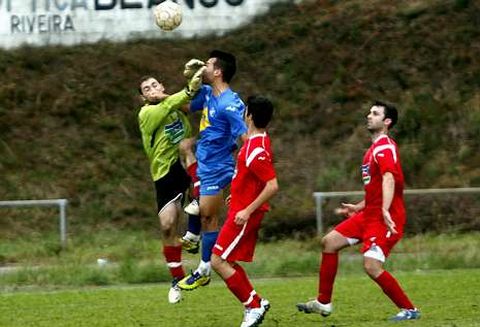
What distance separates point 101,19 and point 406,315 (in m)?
19.0

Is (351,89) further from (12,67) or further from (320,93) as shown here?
(12,67)

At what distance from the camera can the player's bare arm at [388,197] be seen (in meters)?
11.1

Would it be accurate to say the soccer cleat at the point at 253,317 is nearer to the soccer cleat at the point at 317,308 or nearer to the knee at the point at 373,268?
the soccer cleat at the point at 317,308

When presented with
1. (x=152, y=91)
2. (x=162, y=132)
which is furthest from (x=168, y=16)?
(x=162, y=132)

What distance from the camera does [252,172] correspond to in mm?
10898

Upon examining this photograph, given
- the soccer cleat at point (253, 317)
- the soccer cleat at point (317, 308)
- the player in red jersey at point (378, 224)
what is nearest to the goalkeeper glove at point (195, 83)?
the player in red jersey at point (378, 224)

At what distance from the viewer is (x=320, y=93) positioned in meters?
27.9

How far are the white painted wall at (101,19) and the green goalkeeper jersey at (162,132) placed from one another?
15.4 meters

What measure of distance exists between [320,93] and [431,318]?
656 inches

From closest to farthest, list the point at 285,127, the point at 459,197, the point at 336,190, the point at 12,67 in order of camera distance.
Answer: the point at 459,197
the point at 336,190
the point at 285,127
the point at 12,67

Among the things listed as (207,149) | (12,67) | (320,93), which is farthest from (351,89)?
(207,149)

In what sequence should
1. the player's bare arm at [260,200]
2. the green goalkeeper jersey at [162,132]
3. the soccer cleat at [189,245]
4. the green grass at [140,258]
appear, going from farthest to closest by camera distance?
the green grass at [140,258], the soccer cleat at [189,245], the green goalkeeper jersey at [162,132], the player's bare arm at [260,200]

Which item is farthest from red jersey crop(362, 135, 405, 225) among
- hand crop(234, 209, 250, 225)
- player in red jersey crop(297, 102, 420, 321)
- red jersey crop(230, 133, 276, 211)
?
hand crop(234, 209, 250, 225)

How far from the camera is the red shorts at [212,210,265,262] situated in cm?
1096
